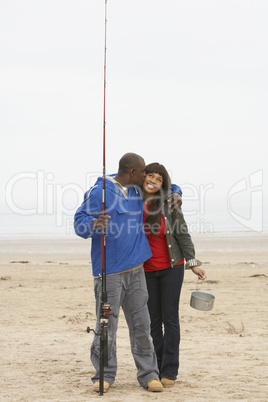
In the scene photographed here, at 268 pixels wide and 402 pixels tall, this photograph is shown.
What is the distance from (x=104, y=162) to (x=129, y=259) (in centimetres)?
80

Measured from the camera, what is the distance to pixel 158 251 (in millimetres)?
4516

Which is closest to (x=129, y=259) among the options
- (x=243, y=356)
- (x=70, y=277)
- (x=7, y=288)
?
(x=243, y=356)

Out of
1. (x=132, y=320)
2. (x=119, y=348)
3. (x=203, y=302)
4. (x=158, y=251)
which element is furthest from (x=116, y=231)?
(x=119, y=348)

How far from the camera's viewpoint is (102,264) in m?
4.08

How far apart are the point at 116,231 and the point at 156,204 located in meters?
0.51

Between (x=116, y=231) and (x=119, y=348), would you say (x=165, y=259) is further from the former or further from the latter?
(x=119, y=348)

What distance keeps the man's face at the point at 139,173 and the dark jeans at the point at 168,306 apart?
2.59 feet

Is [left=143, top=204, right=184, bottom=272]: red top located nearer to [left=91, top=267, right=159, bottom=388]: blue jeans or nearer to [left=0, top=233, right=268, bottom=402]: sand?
[left=91, top=267, right=159, bottom=388]: blue jeans

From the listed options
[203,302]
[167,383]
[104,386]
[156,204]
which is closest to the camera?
[104,386]

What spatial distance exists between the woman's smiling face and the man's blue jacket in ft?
0.83

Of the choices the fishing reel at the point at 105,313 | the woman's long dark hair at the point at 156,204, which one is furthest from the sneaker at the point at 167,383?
the woman's long dark hair at the point at 156,204

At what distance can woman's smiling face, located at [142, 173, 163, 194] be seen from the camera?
4.46m

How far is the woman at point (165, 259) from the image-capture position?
4473 mm

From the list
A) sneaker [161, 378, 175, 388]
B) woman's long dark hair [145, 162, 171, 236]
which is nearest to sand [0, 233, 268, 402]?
sneaker [161, 378, 175, 388]
